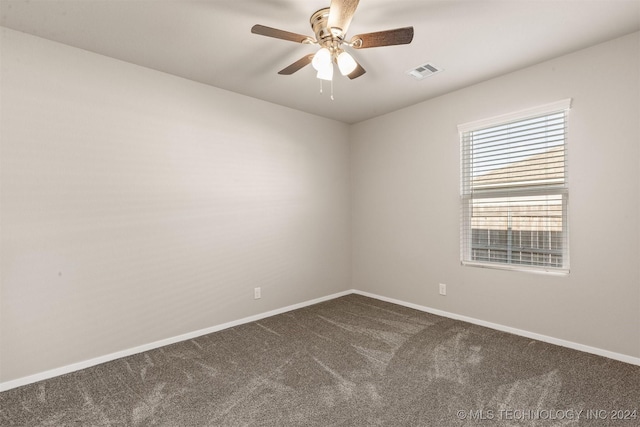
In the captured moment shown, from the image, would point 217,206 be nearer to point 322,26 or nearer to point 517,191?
point 322,26

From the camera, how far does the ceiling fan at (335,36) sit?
71.1 inches

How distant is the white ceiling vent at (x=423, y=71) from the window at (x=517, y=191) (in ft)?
2.48

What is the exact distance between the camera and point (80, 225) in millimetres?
2533

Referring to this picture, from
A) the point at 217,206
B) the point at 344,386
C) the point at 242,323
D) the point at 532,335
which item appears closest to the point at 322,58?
the point at 217,206

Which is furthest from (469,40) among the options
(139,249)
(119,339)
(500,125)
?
(119,339)

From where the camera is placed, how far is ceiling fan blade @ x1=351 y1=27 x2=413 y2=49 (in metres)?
1.86

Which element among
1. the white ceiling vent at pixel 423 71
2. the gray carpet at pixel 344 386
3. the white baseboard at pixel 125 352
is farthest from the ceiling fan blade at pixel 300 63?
the white baseboard at pixel 125 352

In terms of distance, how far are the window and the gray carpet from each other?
825 mm

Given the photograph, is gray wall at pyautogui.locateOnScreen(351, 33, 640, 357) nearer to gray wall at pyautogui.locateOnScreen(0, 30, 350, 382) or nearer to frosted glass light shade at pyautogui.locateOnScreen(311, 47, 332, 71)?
gray wall at pyautogui.locateOnScreen(0, 30, 350, 382)

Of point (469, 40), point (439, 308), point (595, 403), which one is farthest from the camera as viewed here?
point (439, 308)

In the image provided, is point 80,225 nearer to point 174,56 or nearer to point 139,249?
point 139,249

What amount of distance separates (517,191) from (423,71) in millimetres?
1496

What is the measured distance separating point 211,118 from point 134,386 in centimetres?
249

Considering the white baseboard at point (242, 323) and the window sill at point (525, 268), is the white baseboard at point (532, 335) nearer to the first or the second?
the white baseboard at point (242, 323)
